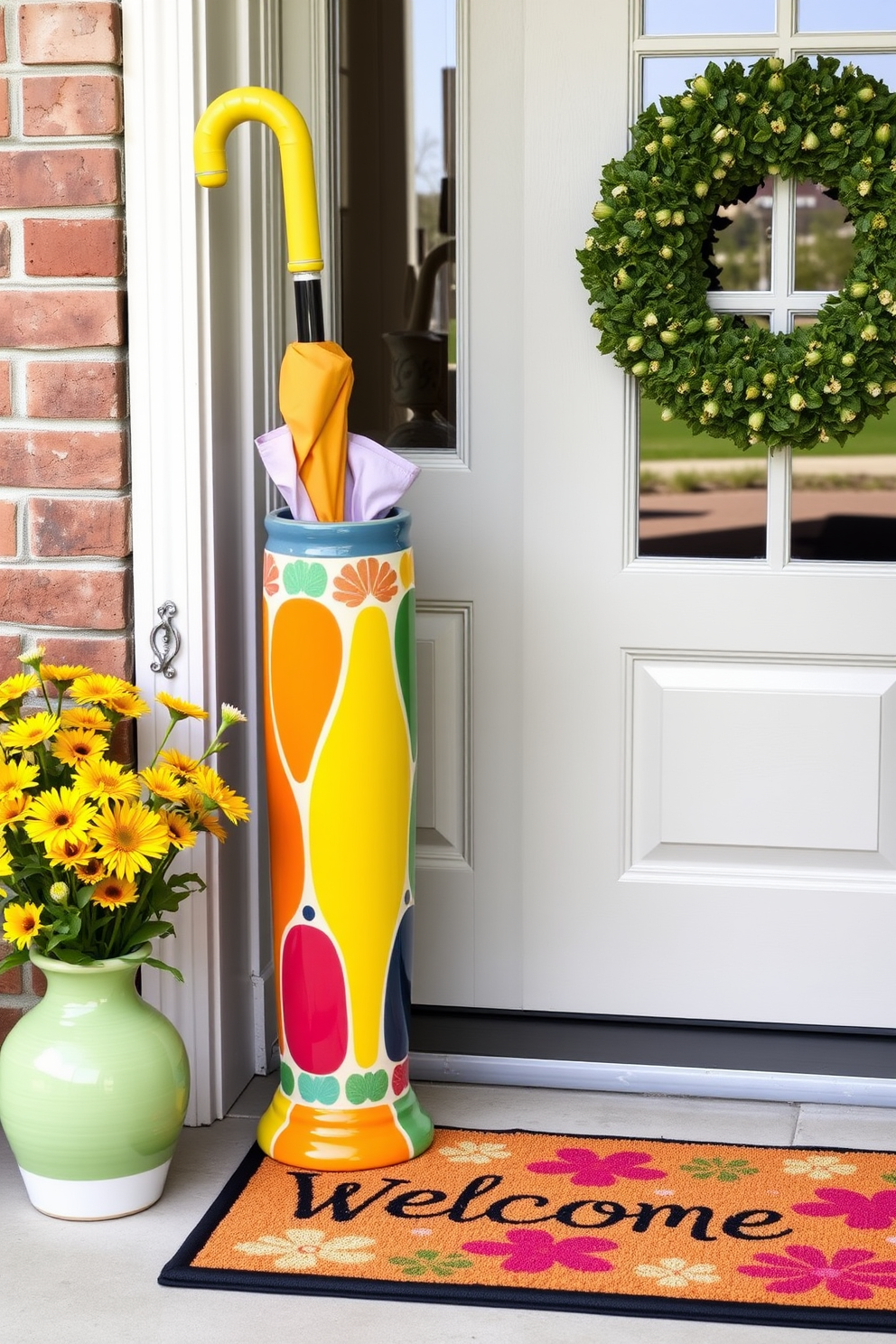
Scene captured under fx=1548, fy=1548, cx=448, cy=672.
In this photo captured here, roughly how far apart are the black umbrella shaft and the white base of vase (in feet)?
3.54

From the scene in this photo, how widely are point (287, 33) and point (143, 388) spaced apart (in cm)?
61

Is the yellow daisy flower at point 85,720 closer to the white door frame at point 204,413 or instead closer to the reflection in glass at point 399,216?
the white door frame at point 204,413

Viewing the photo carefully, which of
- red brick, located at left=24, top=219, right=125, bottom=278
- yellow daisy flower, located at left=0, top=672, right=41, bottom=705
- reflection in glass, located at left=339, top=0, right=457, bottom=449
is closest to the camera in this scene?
yellow daisy flower, located at left=0, top=672, right=41, bottom=705

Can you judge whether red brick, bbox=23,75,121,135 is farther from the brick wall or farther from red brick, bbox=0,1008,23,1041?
red brick, bbox=0,1008,23,1041

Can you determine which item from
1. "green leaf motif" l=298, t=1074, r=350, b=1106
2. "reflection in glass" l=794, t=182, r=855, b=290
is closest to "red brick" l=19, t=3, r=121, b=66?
"reflection in glass" l=794, t=182, r=855, b=290

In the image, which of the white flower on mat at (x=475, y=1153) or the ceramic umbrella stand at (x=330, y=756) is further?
the white flower on mat at (x=475, y=1153)

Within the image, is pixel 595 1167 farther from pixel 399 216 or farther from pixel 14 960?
pixel 399 216

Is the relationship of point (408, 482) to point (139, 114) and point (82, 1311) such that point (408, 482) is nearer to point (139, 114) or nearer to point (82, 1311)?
point (139, 114)

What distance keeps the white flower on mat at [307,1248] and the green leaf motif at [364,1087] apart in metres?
0.20

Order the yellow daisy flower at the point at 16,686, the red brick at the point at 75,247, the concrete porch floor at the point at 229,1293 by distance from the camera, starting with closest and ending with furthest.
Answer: the concrete porch floor at the point at 229,1293, the yellow daisy flower at the point at 16,686, the red brick at the point at 75,247

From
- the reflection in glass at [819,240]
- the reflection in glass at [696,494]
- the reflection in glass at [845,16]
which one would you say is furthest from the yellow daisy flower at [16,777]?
the reflection in glass at [845,16]

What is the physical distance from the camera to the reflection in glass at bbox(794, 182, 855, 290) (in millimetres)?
2154

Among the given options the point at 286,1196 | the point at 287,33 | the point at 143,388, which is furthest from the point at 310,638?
the point at 287,33

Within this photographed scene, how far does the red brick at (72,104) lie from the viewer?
1.98 m
